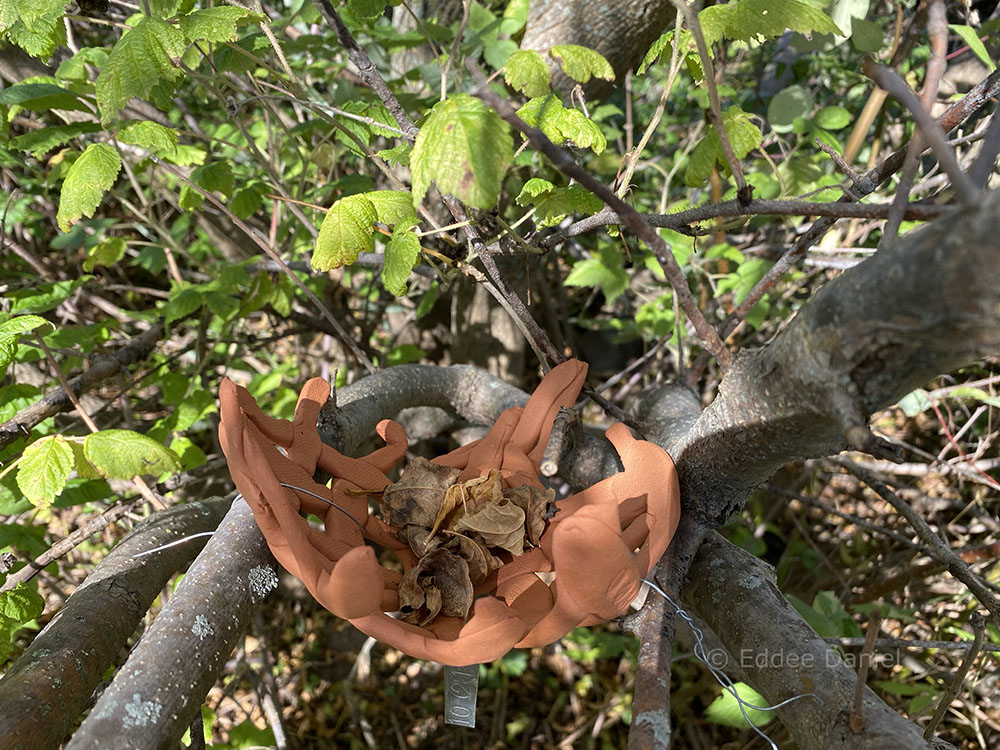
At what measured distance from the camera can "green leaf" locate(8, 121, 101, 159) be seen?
1.37 meters

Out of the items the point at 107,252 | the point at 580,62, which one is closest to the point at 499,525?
the point at 580,62

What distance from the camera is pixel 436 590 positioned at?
3.00 feet

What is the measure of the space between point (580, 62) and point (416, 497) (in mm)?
858

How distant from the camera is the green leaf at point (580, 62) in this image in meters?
1.23

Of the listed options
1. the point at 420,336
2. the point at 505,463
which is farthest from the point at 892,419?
the point at 505,463

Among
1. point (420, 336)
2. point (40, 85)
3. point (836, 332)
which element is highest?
point (40, 85)

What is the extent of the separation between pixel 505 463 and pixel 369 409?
14.1 inches

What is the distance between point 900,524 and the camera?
7.88 feet

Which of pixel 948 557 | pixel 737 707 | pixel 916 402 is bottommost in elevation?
pixel 737 707

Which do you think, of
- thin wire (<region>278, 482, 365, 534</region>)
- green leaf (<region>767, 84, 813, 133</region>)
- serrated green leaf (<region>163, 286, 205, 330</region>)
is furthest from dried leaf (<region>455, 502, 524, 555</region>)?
green leaf (<region>767, 84, 813, 133</region>)

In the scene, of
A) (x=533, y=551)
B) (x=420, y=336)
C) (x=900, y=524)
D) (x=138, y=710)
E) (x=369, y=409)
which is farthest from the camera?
(x=420, y=336)

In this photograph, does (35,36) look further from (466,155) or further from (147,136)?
(466,155)

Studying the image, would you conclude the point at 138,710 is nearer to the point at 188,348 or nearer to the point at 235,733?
the point at 235,733

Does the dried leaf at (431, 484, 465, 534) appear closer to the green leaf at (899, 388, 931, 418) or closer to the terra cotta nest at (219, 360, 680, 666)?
the terra cotta nest at (219, 360, 680, 666)
